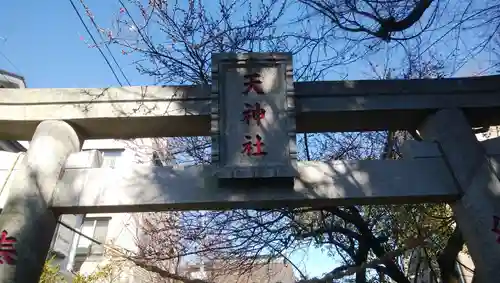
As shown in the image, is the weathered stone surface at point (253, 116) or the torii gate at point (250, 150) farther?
the weathered stone surface at point (253, 116)

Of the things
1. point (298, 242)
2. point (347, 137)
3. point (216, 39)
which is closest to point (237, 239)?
point (298, 242)

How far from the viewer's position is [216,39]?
5.57 metres

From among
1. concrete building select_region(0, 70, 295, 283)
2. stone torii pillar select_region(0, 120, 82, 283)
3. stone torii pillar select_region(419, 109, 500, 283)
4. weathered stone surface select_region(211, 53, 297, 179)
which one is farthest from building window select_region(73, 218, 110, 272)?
stone torii pillar select_region(419, 109, 500, 283)

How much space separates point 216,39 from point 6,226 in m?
3.43

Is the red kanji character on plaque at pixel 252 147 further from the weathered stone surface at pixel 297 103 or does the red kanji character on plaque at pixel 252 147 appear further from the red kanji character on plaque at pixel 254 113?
the weathered stone surface at pixel 297 103

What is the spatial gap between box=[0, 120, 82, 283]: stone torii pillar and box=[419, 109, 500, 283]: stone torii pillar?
11.0 ft

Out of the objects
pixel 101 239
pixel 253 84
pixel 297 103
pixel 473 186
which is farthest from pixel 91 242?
pixel 473 186

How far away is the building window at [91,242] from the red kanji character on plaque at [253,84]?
970 cm

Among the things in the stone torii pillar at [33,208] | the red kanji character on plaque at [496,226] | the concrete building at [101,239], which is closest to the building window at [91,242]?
the concrete building at [101,239]

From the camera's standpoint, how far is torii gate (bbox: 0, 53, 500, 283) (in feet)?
10.9

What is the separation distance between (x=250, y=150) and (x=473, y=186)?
1.85m

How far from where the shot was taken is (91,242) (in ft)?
40.5

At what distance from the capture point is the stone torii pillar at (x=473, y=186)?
3.13 metres

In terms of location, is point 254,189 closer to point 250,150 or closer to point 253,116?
point 250,150
